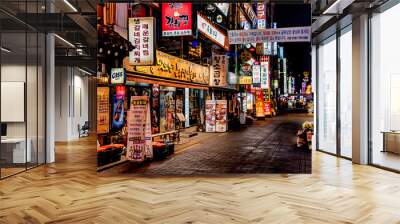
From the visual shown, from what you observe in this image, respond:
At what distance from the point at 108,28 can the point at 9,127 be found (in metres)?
3.21

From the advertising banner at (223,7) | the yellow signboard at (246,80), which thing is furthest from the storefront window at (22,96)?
the yellow signboard at (246,80)

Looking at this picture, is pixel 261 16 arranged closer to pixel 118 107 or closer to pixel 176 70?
pixel 176 70

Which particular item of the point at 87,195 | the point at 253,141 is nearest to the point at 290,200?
the point at 253,141

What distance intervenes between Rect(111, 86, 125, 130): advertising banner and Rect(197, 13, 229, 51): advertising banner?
1792 mm

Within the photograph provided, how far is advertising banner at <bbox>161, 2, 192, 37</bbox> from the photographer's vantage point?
6730 mm

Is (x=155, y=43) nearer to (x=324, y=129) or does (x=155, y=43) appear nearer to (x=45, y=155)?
(x=45, y=155)

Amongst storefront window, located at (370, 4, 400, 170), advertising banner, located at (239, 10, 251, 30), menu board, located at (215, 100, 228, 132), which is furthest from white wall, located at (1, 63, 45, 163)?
storefront window, located at (370, 4, 400, 170)

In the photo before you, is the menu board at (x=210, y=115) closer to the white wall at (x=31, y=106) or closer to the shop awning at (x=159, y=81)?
the shop awning at (x=159, y=81)

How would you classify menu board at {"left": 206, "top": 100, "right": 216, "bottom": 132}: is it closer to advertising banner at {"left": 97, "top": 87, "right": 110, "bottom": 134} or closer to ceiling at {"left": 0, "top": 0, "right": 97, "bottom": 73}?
advertising banner at {"left": 97, "top": 87, "right": 110, "bottom": 134}

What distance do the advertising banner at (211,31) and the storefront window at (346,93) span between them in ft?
10.2

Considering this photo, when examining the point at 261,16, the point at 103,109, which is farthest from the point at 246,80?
the point at 103,109

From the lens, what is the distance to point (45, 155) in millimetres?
8352

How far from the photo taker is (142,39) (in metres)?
6.56

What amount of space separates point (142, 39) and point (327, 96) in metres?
5.48
